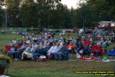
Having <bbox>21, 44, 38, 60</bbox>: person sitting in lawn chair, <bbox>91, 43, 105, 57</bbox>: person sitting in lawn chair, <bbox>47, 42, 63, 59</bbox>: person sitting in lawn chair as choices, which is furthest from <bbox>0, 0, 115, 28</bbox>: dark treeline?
<bbox>21, 44, 38, 60</bbox>: person sitting in lawn chair

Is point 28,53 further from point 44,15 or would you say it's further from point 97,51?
point 44,15

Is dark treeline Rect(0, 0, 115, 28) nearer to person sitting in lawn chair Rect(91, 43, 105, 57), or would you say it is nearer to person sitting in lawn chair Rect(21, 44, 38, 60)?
person sitting in lawn chair Rect(91, 43, 105, 57)

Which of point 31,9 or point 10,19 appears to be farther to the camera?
point 10,19

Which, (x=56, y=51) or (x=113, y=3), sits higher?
(x=113, y=3)

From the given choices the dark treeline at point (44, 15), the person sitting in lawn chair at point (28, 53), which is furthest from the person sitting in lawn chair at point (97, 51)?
the dark treeline at point (44, 15)

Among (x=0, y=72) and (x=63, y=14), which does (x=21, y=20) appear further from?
(x=0, y=72)

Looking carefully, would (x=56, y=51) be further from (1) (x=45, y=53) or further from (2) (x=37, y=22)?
(2) (x=37, y=22)

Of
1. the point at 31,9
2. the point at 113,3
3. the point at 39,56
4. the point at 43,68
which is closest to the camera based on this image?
the point at 43,68

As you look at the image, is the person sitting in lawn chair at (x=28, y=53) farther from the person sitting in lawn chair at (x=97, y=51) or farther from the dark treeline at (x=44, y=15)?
the dark treeline at (x=44, y=15)

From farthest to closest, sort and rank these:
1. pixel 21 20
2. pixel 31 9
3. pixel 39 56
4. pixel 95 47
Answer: pixel 21 20, pixel 31 9, pixel 95 47, pixel 39 56

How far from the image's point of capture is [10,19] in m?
124

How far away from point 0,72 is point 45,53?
15.0 metres

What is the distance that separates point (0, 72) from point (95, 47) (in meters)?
20.2

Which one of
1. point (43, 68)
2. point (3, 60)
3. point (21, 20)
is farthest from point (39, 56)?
point (21, 20)
